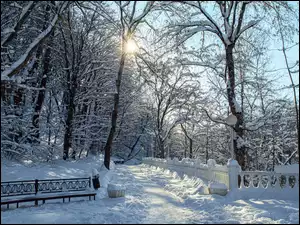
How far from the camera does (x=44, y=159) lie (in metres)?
18.7

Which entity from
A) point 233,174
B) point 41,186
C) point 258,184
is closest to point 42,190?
point 41,186

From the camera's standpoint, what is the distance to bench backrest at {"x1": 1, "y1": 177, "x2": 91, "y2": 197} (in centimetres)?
1108

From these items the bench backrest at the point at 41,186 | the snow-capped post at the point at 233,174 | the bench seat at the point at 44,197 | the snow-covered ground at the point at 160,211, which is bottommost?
the snow-covered ground at the point at 160,211

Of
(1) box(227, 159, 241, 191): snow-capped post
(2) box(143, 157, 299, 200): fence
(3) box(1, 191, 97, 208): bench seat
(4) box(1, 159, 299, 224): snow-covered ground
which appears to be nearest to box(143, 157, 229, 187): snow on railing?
(2) box(143, 157, 299, 200): fence

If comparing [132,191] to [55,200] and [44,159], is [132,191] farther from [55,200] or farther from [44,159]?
[44,159]

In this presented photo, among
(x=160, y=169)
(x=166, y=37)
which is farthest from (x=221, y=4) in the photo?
(x=160, y=169)

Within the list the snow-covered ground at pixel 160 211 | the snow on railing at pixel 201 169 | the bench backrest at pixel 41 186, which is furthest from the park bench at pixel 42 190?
the snow on railing at pixel 201 169

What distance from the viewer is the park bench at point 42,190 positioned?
10.8 meters

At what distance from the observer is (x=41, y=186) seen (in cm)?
1188

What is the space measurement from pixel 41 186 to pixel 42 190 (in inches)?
6.2

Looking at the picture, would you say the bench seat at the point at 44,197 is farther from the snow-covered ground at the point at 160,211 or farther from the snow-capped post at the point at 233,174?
the snow-capped post at the point at 233,174

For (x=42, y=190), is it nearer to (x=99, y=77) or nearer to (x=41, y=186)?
(x=41, y=186)

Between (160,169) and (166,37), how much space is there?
1729 cm

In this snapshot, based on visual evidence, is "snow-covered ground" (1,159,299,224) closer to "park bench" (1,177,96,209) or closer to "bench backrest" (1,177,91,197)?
"park bench" (1,177,96,209)
